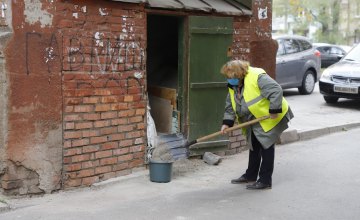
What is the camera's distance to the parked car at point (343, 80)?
1195 centimetres

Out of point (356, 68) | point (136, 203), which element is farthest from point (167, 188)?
point (356, 68)

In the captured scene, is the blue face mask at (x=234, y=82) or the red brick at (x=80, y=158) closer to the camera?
the red brick at (x=80, y=158)

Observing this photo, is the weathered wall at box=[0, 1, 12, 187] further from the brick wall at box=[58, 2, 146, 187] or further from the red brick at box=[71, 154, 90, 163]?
the red brick at box=[71, 154, 90, 163]

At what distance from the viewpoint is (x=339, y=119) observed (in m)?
10.9

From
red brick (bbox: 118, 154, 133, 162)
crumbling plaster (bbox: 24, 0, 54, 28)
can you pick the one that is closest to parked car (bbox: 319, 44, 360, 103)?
red brick (bbox: 118, 154, 133, 162)

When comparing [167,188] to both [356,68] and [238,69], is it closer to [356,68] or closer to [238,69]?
[238,69]

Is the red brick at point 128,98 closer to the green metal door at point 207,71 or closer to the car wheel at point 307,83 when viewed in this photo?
the green metal door at point 207,71

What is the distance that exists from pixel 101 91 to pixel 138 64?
66cm

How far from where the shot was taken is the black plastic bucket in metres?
6.21

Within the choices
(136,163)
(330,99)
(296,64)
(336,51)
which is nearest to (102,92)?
(136,163)

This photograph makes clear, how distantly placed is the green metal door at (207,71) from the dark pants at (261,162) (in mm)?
1129

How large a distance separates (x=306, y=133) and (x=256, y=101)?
3595 mm

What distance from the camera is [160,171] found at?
20.4 ft

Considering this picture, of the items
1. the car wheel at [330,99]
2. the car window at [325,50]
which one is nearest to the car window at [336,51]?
the car window at [325,50]
